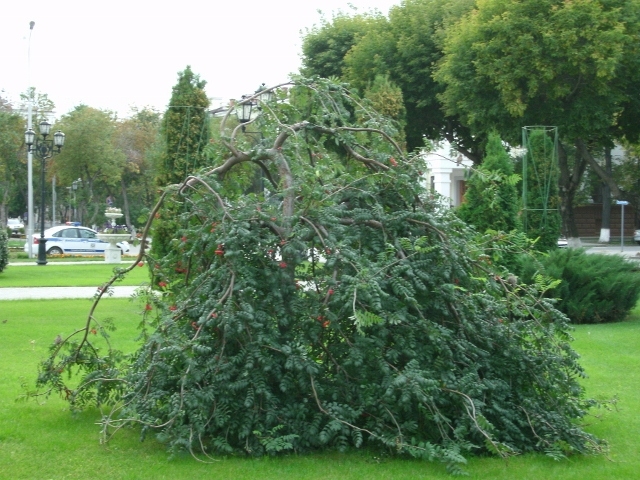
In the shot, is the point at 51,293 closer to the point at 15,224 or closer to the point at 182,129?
the point at 182,129

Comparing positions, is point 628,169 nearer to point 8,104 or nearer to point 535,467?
point 8,104

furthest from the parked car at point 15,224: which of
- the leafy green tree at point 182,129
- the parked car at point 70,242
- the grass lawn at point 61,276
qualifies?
the leafy green tree at point 182,129

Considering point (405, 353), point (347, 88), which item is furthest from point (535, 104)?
point (405, 353)

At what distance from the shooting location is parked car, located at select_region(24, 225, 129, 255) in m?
38.1

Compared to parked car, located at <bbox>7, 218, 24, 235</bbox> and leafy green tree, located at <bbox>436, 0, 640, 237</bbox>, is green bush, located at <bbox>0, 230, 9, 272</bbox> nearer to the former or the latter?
leafy green tree, located at <bbox>436, 0, 640, 237</bbox>

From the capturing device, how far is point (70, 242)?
125 feet

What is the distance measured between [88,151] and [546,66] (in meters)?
29.7

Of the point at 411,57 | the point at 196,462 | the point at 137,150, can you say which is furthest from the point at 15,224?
the point at 196,462

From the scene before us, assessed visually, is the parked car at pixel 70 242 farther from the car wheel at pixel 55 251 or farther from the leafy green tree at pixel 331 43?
the leafy green tree at pixel 331 43

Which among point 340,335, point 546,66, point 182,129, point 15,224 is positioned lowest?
point 15,224

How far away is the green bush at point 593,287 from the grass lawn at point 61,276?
10.4 meters

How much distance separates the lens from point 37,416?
7.38 metres

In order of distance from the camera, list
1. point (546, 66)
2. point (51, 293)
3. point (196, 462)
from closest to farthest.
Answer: point (196, 462), point (51, 293), point (546, 66)

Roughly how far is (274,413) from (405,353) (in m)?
1.01
